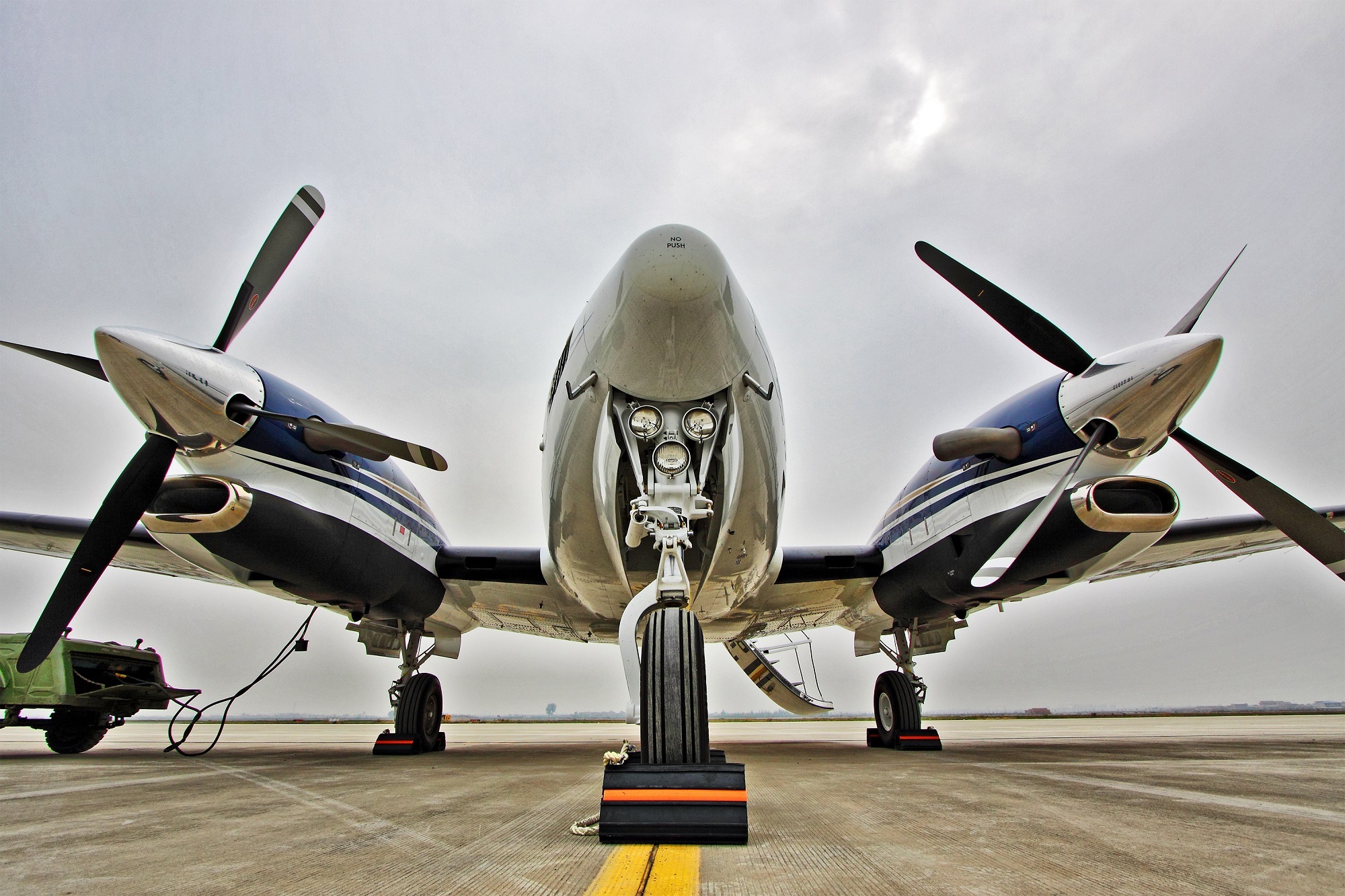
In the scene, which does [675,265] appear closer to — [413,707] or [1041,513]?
[1041,513]

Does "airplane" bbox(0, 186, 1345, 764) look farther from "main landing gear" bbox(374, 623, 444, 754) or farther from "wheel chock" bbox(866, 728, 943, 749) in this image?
"wheel chock" bbox(866, 728, 943, 749)

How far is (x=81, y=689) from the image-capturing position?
9.99 metres

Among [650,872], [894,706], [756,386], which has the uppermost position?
[756,386]

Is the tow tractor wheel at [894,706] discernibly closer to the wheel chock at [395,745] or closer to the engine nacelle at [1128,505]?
the engine nacelle at [1128,505]

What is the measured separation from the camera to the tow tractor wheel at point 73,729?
34.1ft

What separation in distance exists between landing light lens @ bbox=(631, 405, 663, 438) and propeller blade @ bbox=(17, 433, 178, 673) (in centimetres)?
423

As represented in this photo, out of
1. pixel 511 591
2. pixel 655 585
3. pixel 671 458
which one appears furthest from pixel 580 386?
pixel 511 591

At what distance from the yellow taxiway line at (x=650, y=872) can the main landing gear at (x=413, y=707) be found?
7771 mm

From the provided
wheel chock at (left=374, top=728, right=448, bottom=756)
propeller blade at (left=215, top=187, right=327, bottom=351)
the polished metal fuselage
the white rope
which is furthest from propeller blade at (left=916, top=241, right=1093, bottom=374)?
wheel chock at (left=374, top=728, right=448, bottom=756)

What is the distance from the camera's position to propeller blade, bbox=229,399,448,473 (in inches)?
237

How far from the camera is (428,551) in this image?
28.9 ft

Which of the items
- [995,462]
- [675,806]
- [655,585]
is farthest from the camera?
[995,462]

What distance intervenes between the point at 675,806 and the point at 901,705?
822 cm

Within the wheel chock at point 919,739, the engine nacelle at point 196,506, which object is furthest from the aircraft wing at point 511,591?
the wheel chock at point 919,739
